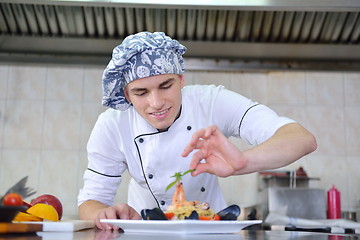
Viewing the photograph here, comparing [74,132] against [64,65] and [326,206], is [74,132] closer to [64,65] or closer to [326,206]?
[64,65]

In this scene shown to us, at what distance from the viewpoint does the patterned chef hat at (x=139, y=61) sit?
154 centimetres

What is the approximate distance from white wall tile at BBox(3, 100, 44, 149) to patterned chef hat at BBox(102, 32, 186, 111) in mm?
1859

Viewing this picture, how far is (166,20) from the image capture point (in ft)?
9.77

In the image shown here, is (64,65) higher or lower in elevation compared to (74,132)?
higher

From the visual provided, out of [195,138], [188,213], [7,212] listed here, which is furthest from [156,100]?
[7,212]

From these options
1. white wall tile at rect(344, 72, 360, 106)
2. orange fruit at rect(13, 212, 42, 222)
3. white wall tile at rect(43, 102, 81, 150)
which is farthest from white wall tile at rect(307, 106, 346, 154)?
orange fruit at rect(13, 212, 42, 222)

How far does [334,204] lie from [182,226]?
89.3 inches

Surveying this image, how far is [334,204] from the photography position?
3.00 metres

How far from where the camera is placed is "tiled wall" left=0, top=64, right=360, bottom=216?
10.9 feet

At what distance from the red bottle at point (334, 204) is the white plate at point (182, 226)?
2.10 metres

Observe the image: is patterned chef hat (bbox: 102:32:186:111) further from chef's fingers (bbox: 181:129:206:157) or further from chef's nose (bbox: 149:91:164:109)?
chef's fingers (bbox: 181:129:206:157)

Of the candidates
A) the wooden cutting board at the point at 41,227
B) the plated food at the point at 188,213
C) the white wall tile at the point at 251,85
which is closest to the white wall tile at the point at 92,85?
the white wall tile at the point at 251,85

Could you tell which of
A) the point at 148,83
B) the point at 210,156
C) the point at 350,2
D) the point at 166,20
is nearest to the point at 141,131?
the point at 148,83

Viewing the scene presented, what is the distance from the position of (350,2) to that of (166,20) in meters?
1.07
